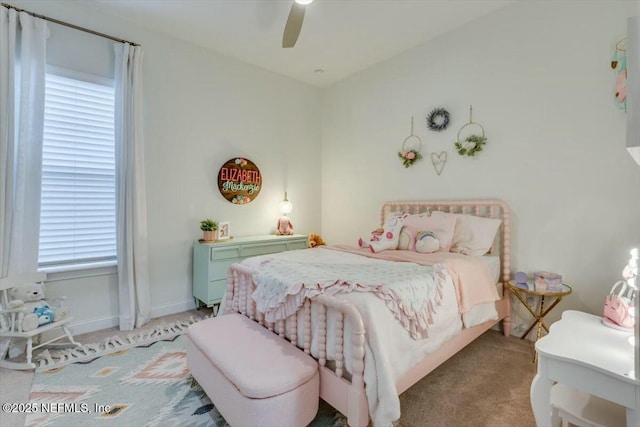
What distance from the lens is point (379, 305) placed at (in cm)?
150

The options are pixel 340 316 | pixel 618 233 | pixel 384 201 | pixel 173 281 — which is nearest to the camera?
pixel 340 316

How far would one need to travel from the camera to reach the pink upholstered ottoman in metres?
1.32

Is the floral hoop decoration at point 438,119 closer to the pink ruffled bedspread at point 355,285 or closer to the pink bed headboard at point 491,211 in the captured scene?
the pink bed headboard at point 491,211

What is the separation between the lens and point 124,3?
2.64 metres

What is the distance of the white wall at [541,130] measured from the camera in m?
2.19

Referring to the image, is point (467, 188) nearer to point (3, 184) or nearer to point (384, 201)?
point (384, 201)

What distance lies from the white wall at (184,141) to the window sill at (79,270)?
0.04m

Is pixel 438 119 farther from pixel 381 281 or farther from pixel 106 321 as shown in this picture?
pixel 106 321

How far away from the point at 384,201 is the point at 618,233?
82.5 inches

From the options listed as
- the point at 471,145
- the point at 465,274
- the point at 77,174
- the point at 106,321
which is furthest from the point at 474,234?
the point at 77,174

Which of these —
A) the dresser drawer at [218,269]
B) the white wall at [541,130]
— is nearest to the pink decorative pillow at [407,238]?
the white wall at [541,130]

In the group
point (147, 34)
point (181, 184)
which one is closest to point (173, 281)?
point (181, 184)

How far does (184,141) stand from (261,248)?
4.70 ft

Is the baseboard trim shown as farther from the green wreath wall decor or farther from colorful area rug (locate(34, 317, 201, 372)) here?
the green wreath wall decor
